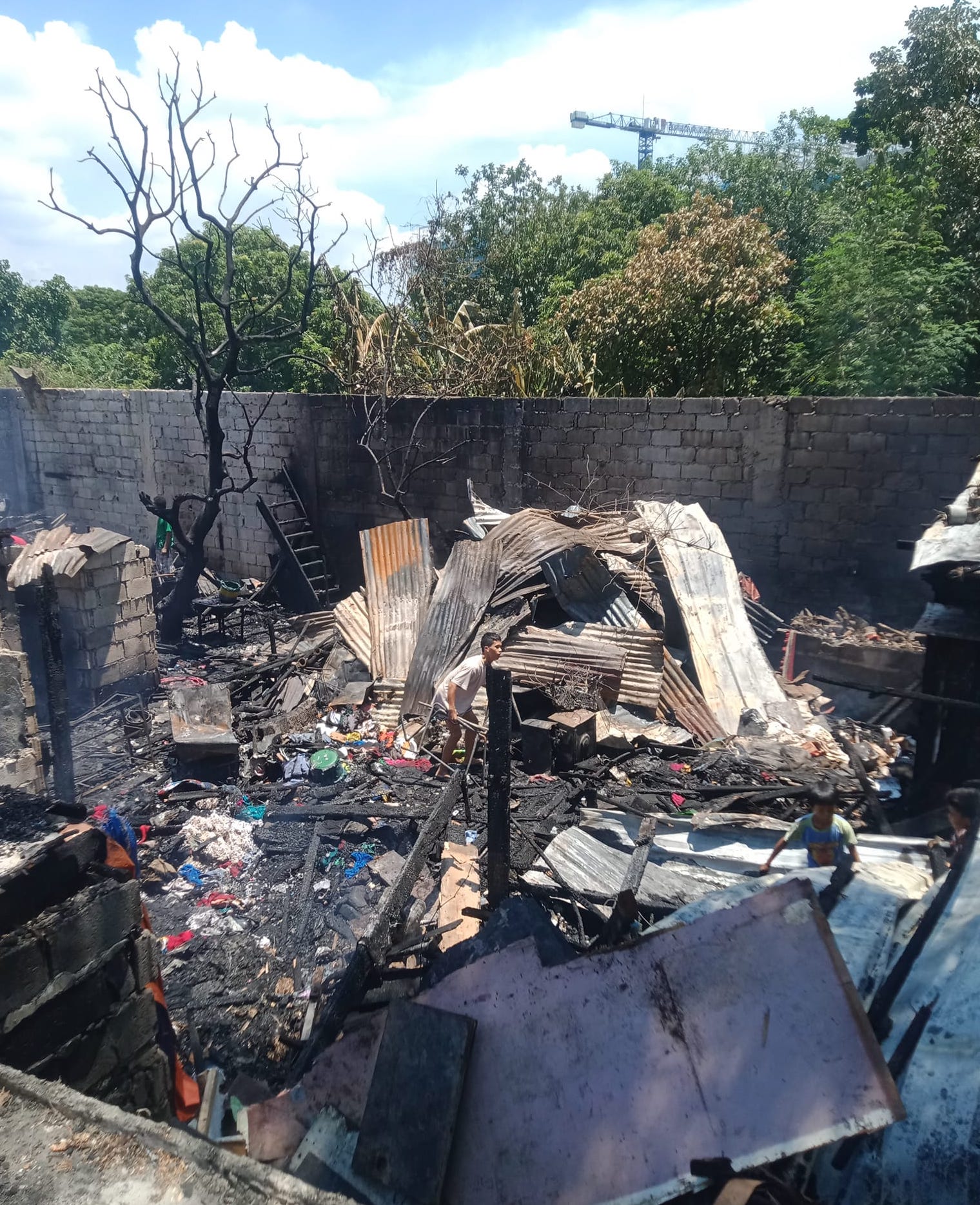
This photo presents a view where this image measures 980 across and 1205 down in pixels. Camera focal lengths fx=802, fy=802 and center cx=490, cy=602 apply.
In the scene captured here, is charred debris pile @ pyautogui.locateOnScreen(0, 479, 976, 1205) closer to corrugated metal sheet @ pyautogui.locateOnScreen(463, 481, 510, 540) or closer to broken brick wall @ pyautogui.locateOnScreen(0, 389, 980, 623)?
corrugated metal sheet @ pyautogui.locateOnScreen(463, 481, 510, 540)

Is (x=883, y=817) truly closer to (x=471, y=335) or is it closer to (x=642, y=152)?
(x=471, y=335)

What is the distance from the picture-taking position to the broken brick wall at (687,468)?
7828 mm

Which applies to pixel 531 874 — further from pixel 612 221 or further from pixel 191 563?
pixel 612 221

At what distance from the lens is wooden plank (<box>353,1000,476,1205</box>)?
246 cm

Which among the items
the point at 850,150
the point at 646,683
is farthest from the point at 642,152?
the point at 646,683

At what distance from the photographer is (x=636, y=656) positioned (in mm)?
7379

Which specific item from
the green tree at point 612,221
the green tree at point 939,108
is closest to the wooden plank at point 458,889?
the green tree at point 939,108

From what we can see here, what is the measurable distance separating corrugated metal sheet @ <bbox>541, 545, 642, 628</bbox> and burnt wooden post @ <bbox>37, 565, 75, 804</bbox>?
167 inches

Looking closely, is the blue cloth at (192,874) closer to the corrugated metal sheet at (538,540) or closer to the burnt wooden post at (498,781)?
the burnt wooden post at (498,781)


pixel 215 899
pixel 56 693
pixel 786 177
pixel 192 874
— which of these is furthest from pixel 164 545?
pixel 786 177

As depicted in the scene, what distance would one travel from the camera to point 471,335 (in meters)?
12.6

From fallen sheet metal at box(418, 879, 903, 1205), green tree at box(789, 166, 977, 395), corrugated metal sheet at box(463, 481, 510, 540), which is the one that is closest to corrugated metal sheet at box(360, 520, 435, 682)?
corrugated metal sheet at box(463, 481, 510, 540)

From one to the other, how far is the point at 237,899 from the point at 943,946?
4.19 metres

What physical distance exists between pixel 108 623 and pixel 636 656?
5056 mm
